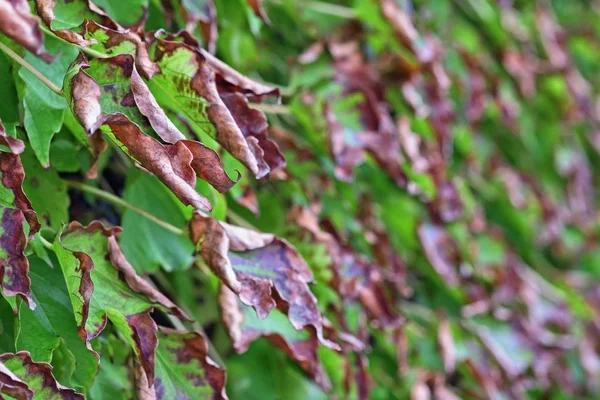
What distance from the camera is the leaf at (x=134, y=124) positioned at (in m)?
0.48

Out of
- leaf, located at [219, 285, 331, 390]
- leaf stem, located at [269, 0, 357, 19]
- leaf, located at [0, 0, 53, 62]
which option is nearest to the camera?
leaf, located at [0, 0, 53, 62]

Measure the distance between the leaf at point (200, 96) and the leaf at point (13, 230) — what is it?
6.1 inches

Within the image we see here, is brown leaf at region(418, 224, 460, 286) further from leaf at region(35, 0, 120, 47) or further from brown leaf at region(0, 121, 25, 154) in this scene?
brown leaf at region(0, 121, 25, 154)

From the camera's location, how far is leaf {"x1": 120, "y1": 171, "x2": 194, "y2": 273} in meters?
0.73

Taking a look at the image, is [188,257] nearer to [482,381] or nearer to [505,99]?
[482,381]

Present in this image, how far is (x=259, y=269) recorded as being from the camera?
2.12ft

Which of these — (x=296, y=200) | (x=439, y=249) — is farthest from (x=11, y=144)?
(x=439, y=249)

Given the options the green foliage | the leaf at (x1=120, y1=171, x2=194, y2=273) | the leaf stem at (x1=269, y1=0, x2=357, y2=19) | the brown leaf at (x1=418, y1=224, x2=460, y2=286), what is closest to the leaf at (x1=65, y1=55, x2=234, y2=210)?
the green foliage

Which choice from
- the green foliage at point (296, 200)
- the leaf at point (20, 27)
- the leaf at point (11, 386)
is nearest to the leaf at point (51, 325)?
the green foliage at point (296, 200)

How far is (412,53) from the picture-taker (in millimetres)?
1142

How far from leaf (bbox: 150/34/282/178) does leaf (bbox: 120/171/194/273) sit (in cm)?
14

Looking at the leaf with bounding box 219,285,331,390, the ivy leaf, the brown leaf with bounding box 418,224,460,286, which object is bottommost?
the brown leaf with bounding box 418,224,460,286

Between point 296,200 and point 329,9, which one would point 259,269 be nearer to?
point 296,200

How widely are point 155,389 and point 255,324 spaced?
161mm
